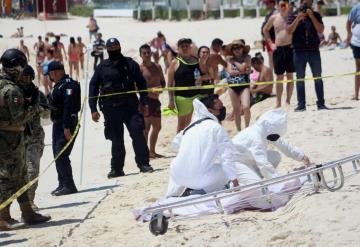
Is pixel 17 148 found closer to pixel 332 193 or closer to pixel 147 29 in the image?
pixel 332 193

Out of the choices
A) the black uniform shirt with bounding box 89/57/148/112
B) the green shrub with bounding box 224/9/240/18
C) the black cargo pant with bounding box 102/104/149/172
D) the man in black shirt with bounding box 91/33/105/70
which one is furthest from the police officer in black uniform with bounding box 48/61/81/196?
the green shrub with bounding box 224/9/240/18

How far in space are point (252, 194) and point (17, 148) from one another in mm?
2358

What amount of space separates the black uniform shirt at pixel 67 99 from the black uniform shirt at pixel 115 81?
2.76ft

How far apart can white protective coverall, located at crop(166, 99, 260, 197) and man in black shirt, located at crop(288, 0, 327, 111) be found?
5.12m

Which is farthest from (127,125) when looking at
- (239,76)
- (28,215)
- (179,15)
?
(179,15)

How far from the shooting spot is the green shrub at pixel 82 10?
6971cm

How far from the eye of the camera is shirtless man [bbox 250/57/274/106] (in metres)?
15.8

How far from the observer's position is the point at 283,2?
13.5 meters

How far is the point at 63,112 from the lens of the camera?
1015cm

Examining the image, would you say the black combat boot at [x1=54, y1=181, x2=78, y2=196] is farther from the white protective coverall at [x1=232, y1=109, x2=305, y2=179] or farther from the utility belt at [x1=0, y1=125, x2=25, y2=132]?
the white protective coverall at [x1=232, y1=109, x2=305, y2=179]

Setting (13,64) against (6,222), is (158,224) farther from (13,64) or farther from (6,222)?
(13,64)

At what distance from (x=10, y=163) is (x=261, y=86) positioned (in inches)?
332

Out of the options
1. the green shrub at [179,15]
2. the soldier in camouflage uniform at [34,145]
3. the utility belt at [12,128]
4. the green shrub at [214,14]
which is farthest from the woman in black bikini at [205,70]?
the green shrub at [179,15]

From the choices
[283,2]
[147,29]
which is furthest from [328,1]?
[283,2]
